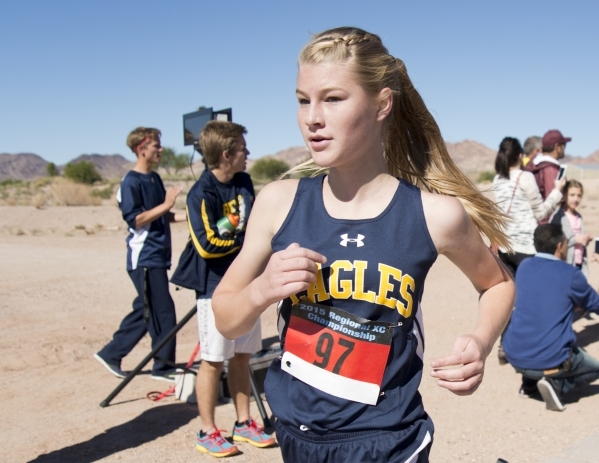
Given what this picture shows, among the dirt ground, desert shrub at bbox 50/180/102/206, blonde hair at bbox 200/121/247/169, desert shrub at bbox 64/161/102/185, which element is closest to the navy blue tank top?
the dirt ground

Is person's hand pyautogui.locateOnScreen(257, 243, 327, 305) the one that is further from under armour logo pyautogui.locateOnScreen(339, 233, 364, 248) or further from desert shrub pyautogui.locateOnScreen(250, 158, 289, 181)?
desert shrub pyautogui.locateOnScreen(250, 158, 289, 181)

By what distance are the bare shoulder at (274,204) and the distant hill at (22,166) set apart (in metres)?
179

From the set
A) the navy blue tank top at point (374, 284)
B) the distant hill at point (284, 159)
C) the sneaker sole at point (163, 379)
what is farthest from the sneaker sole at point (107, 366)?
the distant hill at point (284, 159)

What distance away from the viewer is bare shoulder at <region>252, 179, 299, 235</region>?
2135 mm

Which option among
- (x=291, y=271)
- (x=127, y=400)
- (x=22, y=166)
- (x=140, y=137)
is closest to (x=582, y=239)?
(x=140, y=137)

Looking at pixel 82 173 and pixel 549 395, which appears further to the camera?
pixel 82 173

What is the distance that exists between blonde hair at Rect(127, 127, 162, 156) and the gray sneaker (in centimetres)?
385

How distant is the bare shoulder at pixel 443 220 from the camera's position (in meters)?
2.05

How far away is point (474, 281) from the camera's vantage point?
89.7 inches

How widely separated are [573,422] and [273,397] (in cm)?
365

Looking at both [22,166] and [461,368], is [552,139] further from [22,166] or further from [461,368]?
[22,166]

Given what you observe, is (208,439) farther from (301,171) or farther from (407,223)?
(407,223)

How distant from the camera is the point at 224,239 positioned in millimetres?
4566

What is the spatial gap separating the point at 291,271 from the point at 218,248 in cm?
281
